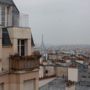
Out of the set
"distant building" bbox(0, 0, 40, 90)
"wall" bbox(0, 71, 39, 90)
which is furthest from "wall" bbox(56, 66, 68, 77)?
"wall" bbox(0, 71, 39, 90)

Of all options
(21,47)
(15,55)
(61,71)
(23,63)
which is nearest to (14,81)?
(23,63)

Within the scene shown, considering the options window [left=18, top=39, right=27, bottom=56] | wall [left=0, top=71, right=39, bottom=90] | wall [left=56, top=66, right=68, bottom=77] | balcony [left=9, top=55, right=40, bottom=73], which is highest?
window [left=18, top=39, right=27, bottom=56]

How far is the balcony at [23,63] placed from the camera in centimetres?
863

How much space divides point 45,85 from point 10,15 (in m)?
30.7

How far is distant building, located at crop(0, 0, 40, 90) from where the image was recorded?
8.56 metres

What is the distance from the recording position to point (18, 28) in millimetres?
8922

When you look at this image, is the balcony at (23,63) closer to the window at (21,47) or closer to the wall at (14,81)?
the wall at (14,81)

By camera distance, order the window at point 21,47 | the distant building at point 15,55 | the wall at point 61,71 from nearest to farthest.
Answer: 1. the distant building at point 15,55
2. the window at point 21,47
3. the wall at point 61,71

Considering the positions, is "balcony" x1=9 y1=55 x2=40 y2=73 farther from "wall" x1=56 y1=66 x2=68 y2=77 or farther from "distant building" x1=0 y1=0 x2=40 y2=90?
"wall" x1=56 y1=66 x2=68 y2=77

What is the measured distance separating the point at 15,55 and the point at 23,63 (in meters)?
0.38

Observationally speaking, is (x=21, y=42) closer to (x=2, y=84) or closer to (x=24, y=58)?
(x=24, y=58)

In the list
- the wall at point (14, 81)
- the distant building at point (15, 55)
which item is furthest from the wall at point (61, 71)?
the wall at point (14, 81)

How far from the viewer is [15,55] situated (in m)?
8.60

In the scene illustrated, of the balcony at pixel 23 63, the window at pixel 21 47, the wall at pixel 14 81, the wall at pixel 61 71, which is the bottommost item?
the wall at pixel 61 71
